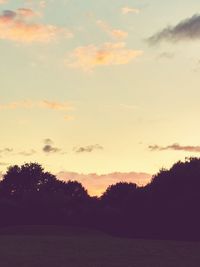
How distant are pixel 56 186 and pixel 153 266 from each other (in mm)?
112320

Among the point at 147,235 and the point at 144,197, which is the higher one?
the point at 144,197

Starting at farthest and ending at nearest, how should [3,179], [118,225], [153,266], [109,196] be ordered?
1. [3,179]
2. [109,196]
3. [118,225]
4. [153,266]

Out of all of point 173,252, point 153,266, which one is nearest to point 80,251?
point 173,252

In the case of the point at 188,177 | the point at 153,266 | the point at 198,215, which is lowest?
the point at 153,266

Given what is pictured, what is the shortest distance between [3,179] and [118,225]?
209 feet

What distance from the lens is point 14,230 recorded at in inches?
2758

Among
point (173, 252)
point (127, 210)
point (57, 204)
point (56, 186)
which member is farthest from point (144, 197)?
point (56, 186)

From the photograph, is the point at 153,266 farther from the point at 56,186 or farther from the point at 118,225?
the point at 56,186

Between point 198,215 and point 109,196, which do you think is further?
point 109,196

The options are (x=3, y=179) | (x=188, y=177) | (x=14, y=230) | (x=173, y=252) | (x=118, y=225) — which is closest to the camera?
(x=173, y=252)

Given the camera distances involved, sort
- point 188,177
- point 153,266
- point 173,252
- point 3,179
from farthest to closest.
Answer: point 3,179 → point 188,177 → point 173,252 → point 153,266

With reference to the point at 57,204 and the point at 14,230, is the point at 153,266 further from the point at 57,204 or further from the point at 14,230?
the point at 57,204

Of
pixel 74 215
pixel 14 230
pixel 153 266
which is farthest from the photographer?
pixel 74 215

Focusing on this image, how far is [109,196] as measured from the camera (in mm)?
122312
